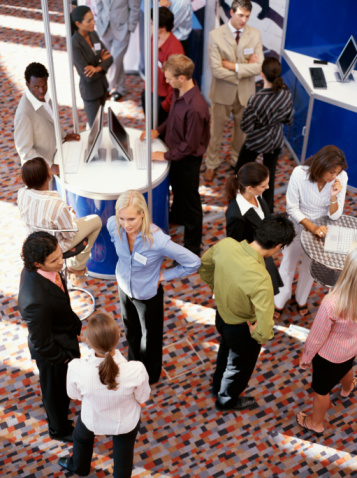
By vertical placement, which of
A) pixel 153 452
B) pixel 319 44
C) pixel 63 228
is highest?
pixel 319 44

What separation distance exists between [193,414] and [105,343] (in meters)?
1.51

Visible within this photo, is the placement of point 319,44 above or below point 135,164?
above

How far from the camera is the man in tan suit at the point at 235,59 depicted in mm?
5324

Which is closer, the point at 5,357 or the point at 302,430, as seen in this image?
the point at 302,430

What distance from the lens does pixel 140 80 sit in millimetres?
7715

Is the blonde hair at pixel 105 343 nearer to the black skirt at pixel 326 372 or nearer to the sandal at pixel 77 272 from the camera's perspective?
the black skirt at pixel 326 372

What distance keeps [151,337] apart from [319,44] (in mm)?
3924

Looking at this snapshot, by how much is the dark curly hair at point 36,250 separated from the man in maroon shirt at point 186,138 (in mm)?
1847

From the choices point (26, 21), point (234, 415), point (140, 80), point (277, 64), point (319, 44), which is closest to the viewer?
point (234, 415)

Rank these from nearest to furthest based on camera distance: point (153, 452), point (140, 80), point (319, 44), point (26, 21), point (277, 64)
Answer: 1. point (153, 452)
2. point (277, 64)
3. point (319, 44)
4. point (140, 80)
5. point (26, 21)

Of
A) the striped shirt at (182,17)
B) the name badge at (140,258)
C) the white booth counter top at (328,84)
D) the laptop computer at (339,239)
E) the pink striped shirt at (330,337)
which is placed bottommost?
the pink striped shirt at (330,337)

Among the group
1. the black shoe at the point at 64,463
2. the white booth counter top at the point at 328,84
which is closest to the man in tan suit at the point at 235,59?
the white booth counter top at the point at 328,84

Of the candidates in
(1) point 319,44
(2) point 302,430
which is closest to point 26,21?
(1) point 319,44

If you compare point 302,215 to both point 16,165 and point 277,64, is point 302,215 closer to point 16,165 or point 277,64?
point 277,64
